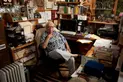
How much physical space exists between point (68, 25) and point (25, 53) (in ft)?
4.36

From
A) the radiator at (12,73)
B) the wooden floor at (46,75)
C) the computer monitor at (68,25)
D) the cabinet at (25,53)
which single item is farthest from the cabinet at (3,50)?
the computer monitor at (68,25)

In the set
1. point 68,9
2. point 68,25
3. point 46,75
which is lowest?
point 46,75

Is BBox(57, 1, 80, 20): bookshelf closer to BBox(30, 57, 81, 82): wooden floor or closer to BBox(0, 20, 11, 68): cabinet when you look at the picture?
BBox(30, 57, 81, 82): wooden floor

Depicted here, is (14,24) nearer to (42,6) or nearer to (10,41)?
(10,41)

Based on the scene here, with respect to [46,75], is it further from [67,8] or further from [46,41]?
[67,8]

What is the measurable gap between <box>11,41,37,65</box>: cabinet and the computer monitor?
981 mm

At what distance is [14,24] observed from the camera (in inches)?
95.1

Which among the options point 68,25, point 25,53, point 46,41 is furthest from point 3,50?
point 68,25

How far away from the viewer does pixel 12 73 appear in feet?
6.18

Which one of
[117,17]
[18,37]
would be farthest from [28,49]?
[117,17]

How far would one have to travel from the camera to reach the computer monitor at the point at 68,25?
10.3 ft

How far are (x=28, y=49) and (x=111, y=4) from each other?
2239 millimetres

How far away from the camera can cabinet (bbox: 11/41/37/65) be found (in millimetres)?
2457

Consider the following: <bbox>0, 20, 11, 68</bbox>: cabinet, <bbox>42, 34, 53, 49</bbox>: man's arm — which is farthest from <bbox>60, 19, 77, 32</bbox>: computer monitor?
<bbox>0, 20, 11, 68</bbox>: cabinet
